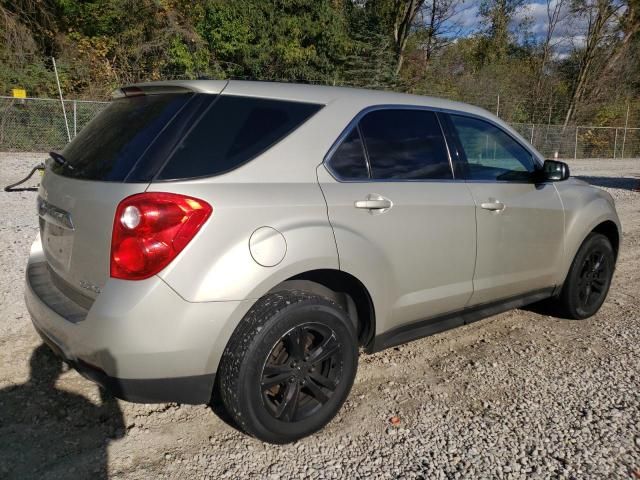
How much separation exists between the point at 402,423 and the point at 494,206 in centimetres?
153

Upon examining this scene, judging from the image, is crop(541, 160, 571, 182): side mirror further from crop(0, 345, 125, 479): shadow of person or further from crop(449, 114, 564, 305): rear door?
crop(0, 345, 125, 479): shadow of person

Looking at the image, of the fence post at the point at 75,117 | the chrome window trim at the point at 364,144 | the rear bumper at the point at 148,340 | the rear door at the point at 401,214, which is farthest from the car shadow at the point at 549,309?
the fence post at the point at 75,117

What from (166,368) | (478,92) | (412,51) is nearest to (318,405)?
(166,368)

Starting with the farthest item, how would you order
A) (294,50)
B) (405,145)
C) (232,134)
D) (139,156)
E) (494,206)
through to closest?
(294,50), (494,206), (405,145), (232,134), (139,156)

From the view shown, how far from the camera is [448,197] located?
3.23 meters

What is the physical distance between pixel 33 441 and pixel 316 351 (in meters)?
1.48

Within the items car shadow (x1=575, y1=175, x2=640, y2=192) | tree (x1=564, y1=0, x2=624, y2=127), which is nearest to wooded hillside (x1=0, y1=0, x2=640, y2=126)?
tree (x1=564, y1=0, x2=624, y2=127)

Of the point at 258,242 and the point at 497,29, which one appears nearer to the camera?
the point at 258,242

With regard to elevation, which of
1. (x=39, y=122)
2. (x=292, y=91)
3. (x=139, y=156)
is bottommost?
(x=39, y=122)

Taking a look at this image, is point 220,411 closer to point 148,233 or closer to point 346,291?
point 346,291

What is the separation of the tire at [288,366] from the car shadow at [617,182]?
13405 mm

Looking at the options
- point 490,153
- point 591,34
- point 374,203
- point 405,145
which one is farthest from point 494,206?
point 591,34

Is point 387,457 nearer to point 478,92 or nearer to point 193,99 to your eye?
point 193,99

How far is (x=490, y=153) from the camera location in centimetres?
378
